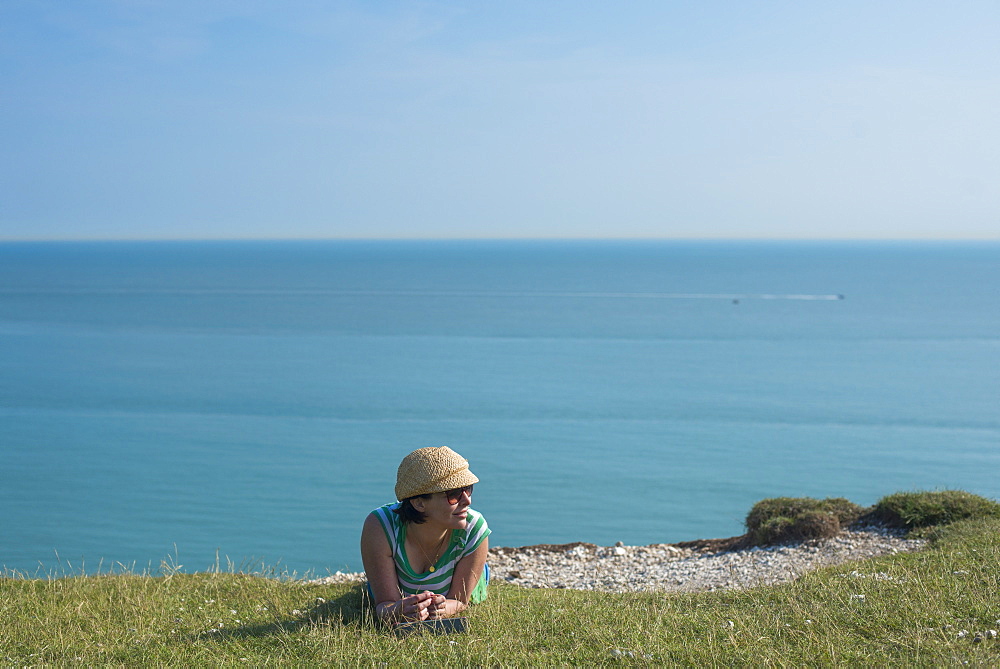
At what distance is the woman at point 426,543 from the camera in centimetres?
730

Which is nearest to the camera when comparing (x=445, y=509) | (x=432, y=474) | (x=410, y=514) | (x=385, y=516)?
(x=432, y=474)

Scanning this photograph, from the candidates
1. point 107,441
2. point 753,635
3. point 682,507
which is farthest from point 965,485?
point 107,441

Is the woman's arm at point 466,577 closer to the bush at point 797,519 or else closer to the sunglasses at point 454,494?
the sunglasses at point 454,494

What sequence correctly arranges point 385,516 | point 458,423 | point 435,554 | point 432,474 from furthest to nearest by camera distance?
point 458,423 → point 435,554 → point 385,516 → point 432,474

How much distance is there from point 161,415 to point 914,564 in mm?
43779

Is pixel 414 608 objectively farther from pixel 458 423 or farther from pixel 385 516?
pixel 458 423

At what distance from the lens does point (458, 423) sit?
44.4 m

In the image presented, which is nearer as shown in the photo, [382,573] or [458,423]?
[382,573]

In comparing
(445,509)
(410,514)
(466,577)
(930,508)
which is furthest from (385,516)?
(930,508)

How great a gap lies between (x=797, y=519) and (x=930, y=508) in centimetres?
207

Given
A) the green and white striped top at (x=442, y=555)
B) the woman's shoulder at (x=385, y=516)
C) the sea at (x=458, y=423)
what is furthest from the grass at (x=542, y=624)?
the sea at (x=458, y=423)

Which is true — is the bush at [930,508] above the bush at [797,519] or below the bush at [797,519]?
above

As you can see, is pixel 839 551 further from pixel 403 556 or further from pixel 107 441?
pixel 107 441

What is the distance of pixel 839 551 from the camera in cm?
1370
